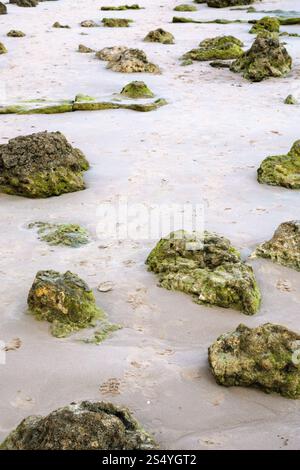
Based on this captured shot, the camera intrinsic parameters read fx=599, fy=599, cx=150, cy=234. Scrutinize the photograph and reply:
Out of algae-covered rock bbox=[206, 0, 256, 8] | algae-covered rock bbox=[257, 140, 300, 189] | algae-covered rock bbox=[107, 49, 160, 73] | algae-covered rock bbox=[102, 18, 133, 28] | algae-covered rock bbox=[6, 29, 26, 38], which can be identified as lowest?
algae-covered rock bbox=[257, 140, 300, 189]

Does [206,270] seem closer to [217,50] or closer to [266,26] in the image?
[217,50]

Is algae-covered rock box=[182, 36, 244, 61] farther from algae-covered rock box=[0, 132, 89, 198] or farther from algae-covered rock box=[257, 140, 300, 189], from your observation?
algae-covered rock box=[0, 132, 89, 198]

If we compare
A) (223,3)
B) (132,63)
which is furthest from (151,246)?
(223,3)

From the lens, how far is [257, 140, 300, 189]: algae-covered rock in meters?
7.74

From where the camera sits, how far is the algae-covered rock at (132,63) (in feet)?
47.6

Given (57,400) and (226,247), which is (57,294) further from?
(226,247)

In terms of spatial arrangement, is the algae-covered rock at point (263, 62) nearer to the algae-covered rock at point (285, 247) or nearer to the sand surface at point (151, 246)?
the sand surface at point (151, 246)

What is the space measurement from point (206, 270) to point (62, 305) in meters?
1.32

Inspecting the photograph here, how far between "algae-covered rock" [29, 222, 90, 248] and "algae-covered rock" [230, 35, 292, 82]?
906 cm

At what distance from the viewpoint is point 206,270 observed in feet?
17.0

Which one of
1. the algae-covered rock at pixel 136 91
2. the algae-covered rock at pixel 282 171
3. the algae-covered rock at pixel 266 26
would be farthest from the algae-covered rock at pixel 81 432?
the algae-covered rock at pixel 266 26

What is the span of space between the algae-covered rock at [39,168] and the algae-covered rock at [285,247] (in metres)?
2.90

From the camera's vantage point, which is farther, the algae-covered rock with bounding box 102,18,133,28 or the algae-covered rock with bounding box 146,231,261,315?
the algae-covered rock with bounding box 102,18,133,28

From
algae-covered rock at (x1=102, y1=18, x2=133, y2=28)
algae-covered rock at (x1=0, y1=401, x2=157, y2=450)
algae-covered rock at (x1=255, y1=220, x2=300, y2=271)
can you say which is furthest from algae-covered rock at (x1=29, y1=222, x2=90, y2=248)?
algae-covered rock at (x1=102, y1=18, x2=133, y2=28)
